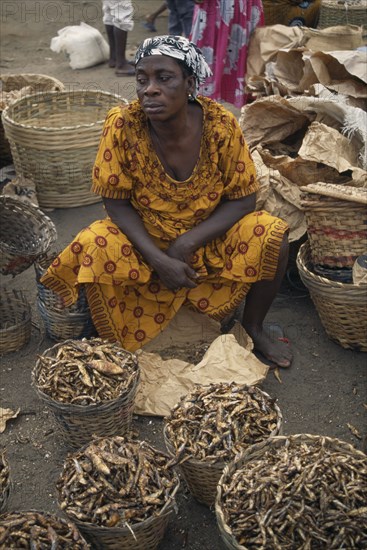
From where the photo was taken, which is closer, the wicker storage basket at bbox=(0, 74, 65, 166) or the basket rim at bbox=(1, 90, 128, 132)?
the basket rim at bbox=(1, 90, 128, 132)

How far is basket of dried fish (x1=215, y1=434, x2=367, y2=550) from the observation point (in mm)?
2238

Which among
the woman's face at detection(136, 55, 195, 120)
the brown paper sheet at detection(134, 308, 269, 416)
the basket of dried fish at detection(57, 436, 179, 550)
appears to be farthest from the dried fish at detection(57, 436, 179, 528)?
the woman's face at detection(136, 55, 195, 120)

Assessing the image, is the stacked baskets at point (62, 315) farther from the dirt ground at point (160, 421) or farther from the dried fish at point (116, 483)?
the dried fish at point (116, 483)

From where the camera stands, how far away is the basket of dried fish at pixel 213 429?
2707 mm

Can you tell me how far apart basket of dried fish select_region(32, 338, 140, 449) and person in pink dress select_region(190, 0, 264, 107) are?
357 centimetres

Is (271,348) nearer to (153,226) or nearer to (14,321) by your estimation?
(153,226)

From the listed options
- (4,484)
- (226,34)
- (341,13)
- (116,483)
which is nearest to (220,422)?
(116,483)

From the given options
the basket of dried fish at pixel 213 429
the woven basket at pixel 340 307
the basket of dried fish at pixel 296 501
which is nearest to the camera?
the basket of dried fish at pixel 296 501

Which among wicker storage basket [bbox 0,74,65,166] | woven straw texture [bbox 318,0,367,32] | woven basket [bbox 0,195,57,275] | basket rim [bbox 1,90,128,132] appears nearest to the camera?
woven basket [bbox 0,195,57,275]

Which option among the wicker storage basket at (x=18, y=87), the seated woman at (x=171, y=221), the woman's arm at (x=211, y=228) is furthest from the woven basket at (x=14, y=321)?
the wicker storage basket at (x=18, y=87)

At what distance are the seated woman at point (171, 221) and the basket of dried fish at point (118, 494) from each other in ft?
3.27

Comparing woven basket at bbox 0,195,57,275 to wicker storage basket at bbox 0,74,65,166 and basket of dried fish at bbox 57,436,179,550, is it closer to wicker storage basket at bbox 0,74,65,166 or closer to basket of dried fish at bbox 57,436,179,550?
basket of dried fish at bbox 57,436,179,550

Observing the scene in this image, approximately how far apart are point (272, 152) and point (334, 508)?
272 centimetres

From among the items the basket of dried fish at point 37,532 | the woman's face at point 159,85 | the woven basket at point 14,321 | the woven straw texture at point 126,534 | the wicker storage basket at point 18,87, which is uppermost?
the woman's face at point 159,85
